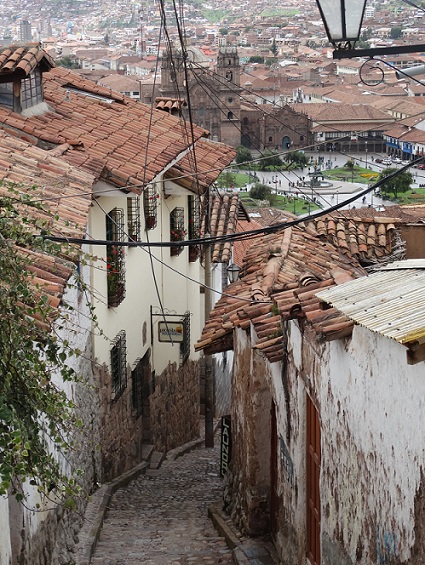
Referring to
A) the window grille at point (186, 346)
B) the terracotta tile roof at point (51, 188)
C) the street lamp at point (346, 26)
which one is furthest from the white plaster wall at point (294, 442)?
the window grille at point (186, 346)

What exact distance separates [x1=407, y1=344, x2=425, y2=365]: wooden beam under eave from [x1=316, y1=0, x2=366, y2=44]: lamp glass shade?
1.90 m

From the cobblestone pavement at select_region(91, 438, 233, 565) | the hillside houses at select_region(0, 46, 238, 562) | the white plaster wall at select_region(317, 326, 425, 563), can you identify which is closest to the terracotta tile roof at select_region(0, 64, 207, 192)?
the hillside houses at select_region(0, 46, 238, 562)

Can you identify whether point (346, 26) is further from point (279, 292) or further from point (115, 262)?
point (115, 262)

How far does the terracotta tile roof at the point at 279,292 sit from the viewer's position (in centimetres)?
818

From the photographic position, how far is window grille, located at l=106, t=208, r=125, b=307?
Result: 44.5 feet

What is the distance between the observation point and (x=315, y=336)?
787cm

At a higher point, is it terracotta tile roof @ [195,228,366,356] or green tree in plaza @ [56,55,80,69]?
terracotta tile roof @ [195,228,366,356]

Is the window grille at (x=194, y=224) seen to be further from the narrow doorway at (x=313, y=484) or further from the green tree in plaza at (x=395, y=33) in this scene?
the green tree in plaza at (x=395, y=33)

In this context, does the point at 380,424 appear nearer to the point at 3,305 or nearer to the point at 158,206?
the point at 3,305

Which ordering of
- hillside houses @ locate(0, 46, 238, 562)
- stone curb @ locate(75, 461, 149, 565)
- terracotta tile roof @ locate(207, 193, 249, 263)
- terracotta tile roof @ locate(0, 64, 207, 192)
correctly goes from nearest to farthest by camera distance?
stone curb @ locate(75, 461, 149, 565) < hillside houses @ locate(0, 46, 238, 562) < terracotta tile roof @ locate(0, 64, 207, 192) < terracotta tile roof @ locate(207, 193, 249, 263)

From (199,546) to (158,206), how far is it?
270 inches

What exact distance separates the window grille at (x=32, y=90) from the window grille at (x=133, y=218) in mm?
1816

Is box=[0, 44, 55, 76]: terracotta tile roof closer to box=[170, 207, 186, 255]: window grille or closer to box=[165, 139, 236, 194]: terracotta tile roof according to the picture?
box=[165, 139, 236, 194]: terracotta tile roof

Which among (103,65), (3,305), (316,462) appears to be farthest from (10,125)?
(103,65)
